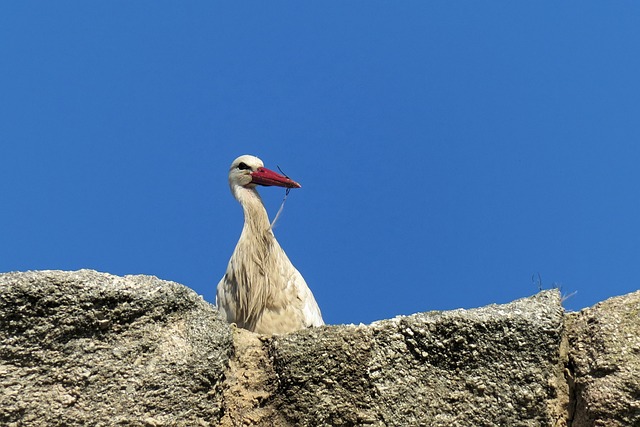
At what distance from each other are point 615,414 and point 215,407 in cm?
139

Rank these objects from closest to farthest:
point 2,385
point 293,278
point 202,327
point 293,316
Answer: point 2,385 → point 202,327 → point 293,316 → point 293,278

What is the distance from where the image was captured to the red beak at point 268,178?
7001 mm

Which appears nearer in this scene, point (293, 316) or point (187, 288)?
point (187, 288)

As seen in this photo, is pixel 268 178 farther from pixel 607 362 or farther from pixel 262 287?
pixel 607 362

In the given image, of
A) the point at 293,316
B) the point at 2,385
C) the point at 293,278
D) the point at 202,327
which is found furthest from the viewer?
the point at 293,278

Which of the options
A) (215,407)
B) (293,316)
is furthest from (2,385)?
(293,316)

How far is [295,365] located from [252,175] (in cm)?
368

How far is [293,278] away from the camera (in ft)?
20.6

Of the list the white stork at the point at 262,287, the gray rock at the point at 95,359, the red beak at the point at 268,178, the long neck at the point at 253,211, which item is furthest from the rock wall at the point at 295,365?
the red beak at the point at 268,178

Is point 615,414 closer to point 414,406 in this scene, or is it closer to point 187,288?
point 414,406

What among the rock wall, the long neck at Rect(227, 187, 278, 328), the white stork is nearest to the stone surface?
the rock wall

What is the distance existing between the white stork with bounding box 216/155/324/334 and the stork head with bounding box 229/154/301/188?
0.10 metres

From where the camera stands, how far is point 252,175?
7.12 m

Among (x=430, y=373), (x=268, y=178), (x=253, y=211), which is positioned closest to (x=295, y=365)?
(x=430, y=373)
